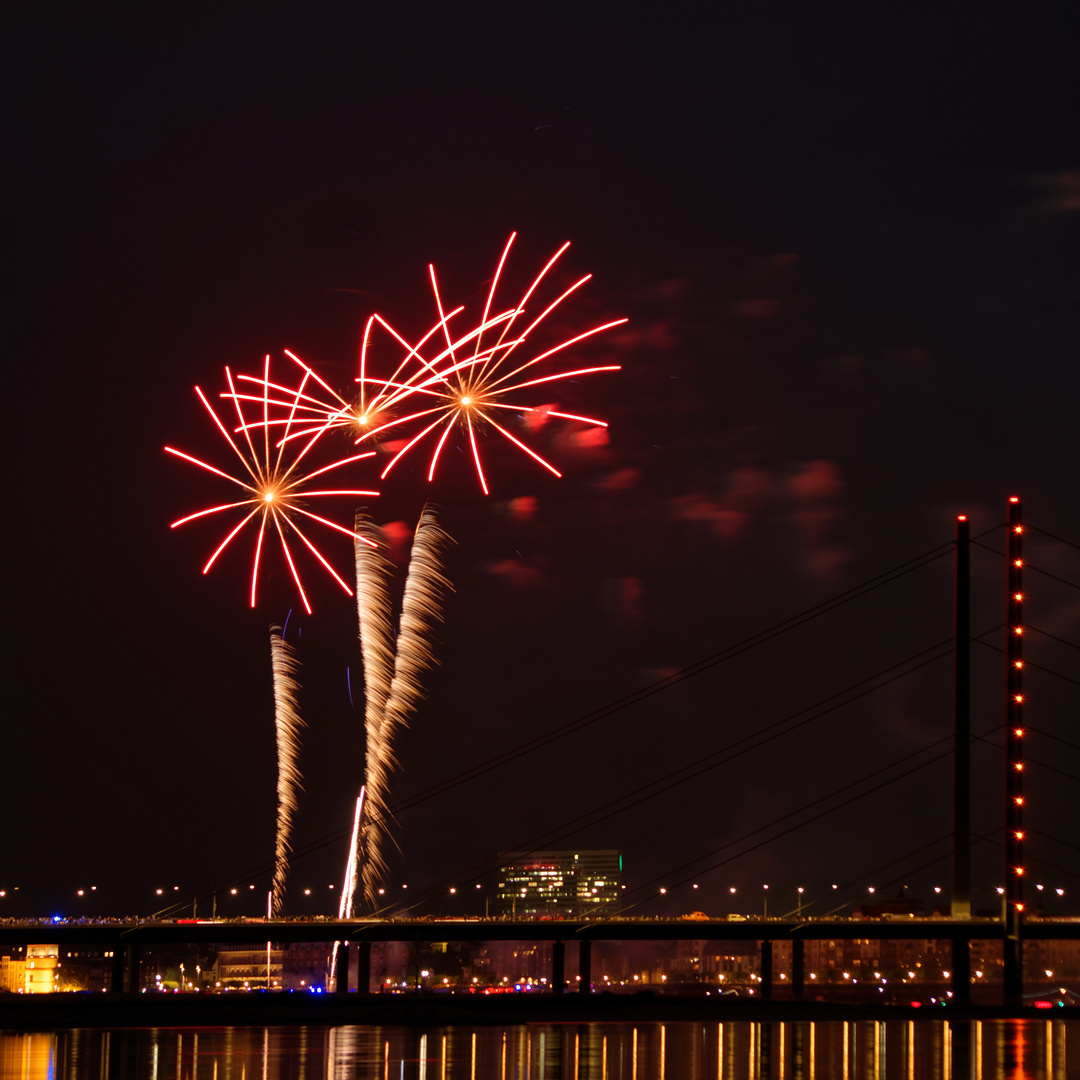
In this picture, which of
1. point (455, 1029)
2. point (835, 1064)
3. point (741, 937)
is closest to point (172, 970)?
point (741, 937)

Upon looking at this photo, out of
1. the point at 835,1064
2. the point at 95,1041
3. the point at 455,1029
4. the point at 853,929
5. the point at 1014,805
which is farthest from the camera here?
the point at 853,929

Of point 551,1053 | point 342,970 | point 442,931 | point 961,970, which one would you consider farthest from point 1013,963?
point 551,1053

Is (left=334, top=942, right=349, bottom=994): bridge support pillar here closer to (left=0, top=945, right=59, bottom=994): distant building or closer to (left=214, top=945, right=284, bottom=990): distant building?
(left=0, top=945, right=59, bottom=994): distant building

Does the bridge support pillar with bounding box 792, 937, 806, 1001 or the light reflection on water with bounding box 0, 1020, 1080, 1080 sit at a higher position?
the bridge support pillar with bounding box 792, 937, 806, 1001

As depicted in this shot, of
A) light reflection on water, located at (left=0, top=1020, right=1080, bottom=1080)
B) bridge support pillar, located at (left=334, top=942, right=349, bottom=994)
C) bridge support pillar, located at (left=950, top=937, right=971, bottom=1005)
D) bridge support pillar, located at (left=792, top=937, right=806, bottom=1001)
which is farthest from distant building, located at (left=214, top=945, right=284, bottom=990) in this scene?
light reflection on water, located at (left=0, top=1020, right=1080, bottom=1080)

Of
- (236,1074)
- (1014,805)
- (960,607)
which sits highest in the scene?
(960,607)

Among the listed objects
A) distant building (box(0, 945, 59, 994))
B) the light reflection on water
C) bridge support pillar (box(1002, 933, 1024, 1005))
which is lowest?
the light reflection on water

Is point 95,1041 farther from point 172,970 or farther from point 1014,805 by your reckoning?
point 172,970
